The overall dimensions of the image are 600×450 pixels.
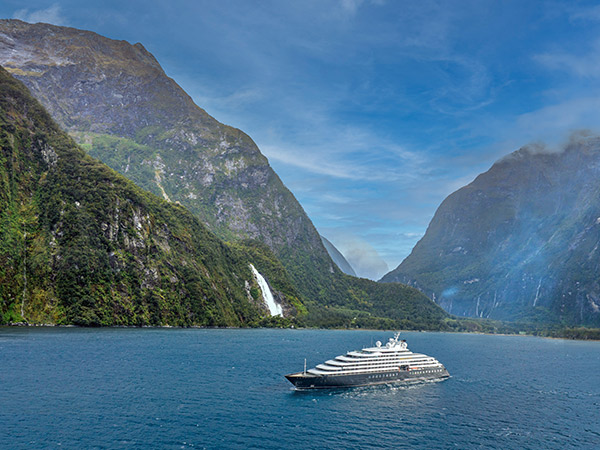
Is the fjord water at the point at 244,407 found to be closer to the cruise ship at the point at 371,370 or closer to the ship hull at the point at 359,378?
the ship hull at the point at 359,378

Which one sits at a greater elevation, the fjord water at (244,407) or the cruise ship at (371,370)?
the cruise ship at (371,370)

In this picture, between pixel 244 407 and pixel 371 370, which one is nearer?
pixel 244 407

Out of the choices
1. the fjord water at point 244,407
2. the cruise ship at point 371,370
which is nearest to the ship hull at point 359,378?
the cruise ship at point 371,370

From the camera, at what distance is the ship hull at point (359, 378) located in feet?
342

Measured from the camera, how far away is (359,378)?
370 ft

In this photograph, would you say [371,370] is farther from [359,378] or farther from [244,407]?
[244,407]

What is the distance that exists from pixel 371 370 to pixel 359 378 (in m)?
4.98

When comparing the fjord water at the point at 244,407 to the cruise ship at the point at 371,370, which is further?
the cruise ship at the point at 371,370

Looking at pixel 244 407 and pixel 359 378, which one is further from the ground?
pixel 359 378

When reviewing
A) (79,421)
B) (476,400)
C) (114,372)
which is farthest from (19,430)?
(476,400)

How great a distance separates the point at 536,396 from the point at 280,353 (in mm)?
90175

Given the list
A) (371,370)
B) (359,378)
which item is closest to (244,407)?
(359,378)

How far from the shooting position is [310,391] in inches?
4102

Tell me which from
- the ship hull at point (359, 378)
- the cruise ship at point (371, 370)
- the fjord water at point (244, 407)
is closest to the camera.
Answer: the fjord water at point (244, 407)
